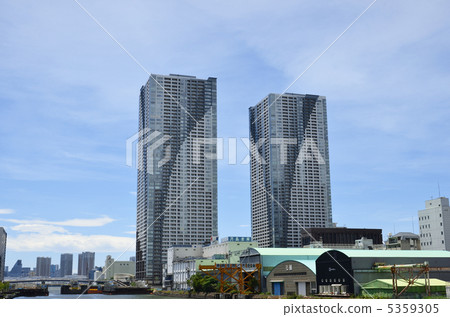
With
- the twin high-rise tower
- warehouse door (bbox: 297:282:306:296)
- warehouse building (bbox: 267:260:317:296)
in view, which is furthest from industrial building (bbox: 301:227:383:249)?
warehouse door (bbox: 297:282:306:296)

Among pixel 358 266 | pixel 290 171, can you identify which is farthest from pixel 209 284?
pixel 290 171

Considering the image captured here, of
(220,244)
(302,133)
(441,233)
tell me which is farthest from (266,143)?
(441,233)

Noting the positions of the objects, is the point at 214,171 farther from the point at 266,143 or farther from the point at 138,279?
the point at 138,279

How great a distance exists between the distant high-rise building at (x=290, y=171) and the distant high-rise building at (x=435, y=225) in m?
41.9

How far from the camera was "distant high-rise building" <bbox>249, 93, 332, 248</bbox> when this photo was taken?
4998 inches

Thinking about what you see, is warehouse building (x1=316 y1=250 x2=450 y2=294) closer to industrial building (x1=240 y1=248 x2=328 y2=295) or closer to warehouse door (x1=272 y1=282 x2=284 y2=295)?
warehouse door (x1=272 y1=282 x2=284 y2=295)

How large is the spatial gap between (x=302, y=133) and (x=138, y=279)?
195 feet

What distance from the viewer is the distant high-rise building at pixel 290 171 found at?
12694cm

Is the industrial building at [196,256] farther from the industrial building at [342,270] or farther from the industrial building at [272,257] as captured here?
the industrial building at [342,270]

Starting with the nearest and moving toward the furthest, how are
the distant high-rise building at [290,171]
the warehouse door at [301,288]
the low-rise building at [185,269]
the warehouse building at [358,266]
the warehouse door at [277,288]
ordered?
the warehouse building at [358,266] → the warehouse door at [301,288] → the warehouse door at [277,288] → the low-rise building at [185,269] → the distant high-rise building at [290,171]

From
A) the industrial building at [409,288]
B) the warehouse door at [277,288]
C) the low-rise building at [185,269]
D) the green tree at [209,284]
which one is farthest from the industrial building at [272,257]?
the low-rise building at [185,269]

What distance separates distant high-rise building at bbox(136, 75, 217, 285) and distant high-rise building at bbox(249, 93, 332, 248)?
15.9 meters

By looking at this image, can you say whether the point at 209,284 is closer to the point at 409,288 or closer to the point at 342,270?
the point at 342,270

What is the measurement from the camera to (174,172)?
391ft
